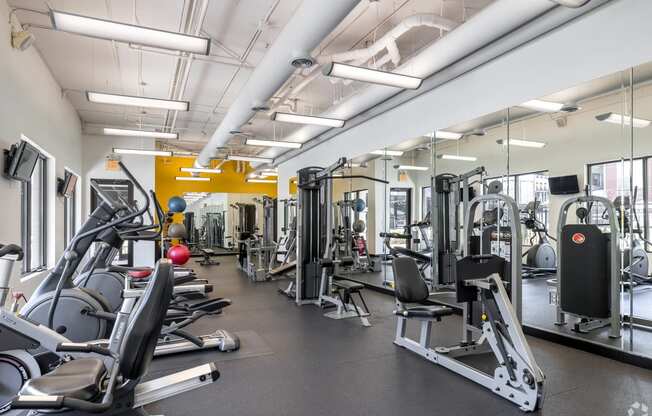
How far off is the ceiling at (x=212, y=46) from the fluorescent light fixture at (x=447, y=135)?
3.95 ft

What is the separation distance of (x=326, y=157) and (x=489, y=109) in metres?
4.67

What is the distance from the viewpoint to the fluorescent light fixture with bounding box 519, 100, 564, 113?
13.7 feet

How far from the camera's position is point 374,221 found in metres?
7.93

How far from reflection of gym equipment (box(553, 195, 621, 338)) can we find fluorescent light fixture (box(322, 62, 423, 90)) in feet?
7.09

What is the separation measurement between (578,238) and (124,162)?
957 centimetres

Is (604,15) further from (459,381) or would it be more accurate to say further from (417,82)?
(459,381)

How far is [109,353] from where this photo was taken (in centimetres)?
199

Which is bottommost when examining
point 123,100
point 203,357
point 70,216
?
point 203,357

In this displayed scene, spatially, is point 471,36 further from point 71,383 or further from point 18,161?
point 18,161

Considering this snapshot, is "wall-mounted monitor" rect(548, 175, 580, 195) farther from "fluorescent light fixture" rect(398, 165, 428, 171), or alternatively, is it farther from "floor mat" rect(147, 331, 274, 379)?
"floor mat" rect(147, 331, 274, 379)

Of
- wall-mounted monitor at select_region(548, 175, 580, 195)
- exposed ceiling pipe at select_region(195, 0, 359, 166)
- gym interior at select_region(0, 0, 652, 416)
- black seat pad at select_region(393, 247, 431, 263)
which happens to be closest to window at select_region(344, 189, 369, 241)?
gym interior at select_region(0, 0, 652, 416)

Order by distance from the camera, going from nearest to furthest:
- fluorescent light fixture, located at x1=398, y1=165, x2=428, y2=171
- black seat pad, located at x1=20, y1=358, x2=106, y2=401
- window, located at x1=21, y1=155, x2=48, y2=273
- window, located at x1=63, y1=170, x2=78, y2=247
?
black seat pad, located at x1=20, y1=358, x2=106, y2=401
window, located at x1=21, y1=155, x2=48, y2=273
fluorescent light fixture, located at x1=398, y1=165, x2=428, y2=171
window, located at x1=63, y1=170, x2=78, y2=247

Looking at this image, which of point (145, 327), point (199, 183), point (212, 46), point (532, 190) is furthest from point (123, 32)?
point (199, 183)

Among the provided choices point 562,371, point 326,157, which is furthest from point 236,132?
point 562,371
